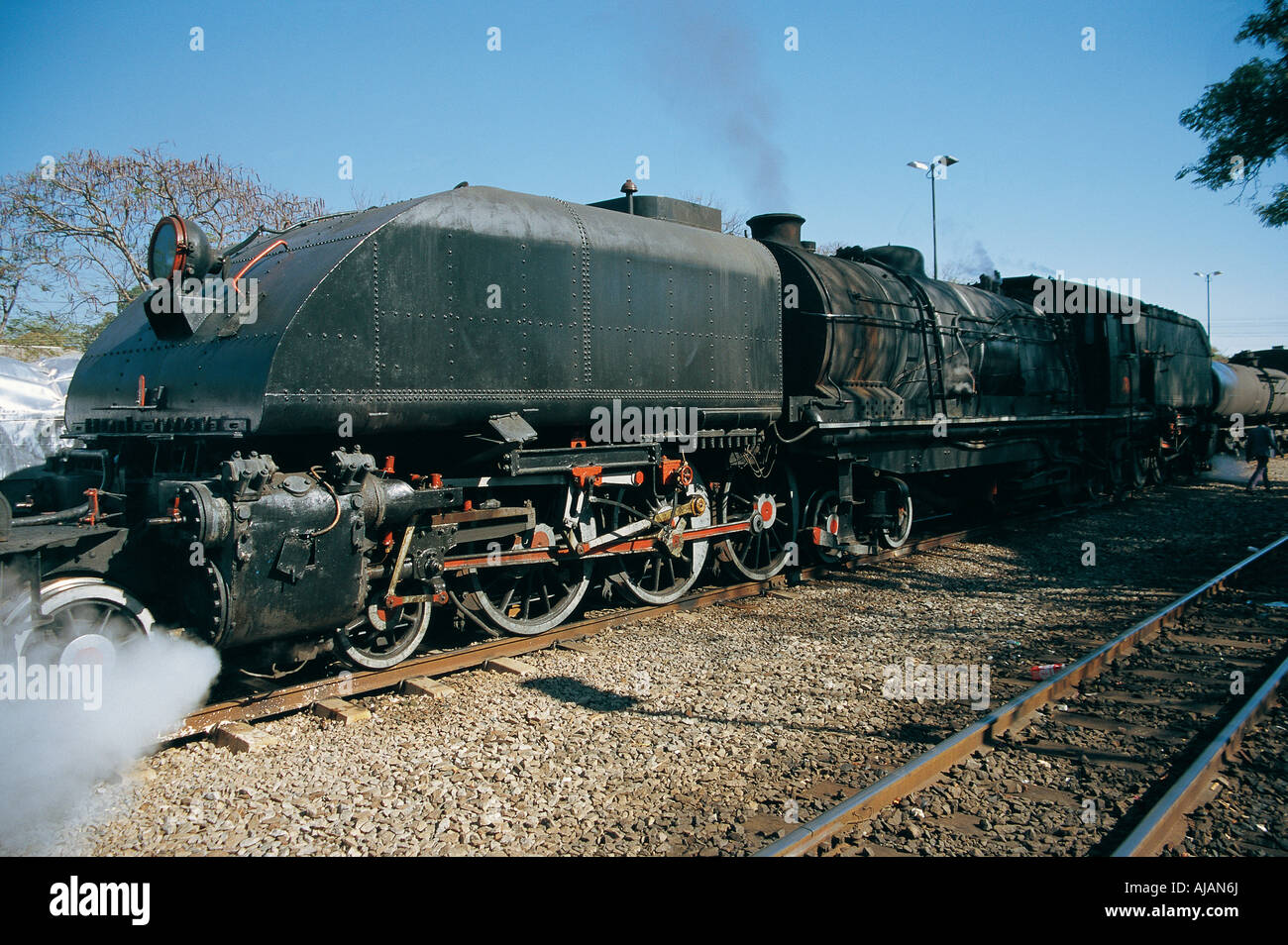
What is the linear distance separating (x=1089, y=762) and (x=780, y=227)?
7.12 metres

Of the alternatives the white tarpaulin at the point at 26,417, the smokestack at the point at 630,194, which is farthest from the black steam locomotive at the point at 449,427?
the white tarpaulin at the point at 26,417

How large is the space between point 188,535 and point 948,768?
14.4 ft

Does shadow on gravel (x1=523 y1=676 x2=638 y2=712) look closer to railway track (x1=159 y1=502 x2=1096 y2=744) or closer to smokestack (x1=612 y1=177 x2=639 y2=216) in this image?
railway track (x1=159 y1=502 x2=1096 y2=744)

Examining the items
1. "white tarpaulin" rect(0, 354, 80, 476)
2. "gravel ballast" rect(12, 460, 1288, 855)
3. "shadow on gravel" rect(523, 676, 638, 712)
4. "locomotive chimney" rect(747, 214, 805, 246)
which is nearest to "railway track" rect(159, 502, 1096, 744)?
"gravel ballast" rect(12, 460, 1288, 855)

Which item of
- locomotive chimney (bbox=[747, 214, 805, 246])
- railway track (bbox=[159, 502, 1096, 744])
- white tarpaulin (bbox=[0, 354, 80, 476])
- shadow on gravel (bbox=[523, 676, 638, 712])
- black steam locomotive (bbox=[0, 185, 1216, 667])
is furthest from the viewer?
white tarpaulin (bbox=[0, 354, 80, 476])

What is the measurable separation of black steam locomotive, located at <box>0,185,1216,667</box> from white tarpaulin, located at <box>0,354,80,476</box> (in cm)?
696

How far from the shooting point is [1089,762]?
15.9 ft

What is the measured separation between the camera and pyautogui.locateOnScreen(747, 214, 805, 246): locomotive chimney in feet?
33.4

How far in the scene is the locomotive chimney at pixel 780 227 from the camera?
10188 millimetres

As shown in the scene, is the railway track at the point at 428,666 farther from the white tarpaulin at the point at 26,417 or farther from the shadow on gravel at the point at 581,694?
the white tarpaulin at the point at 26,417
